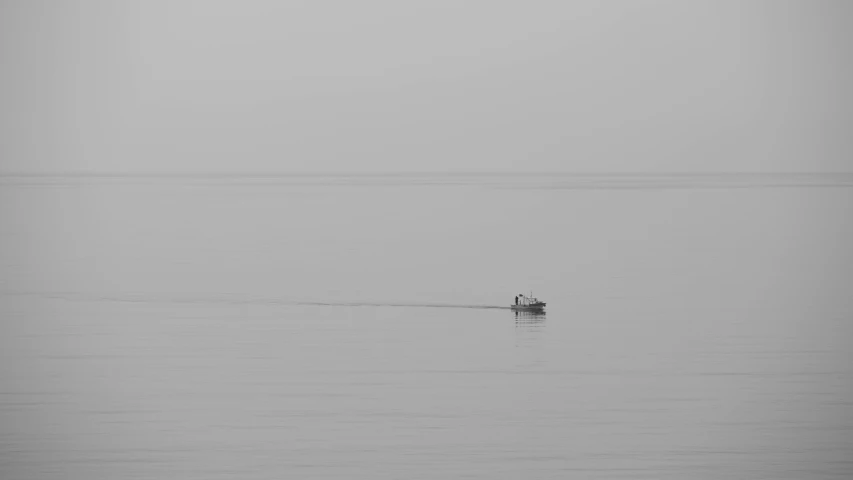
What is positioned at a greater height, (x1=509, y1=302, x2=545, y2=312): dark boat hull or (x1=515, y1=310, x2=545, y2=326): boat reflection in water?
(x1=509, y1=302, x2=545, y2=312): dark boat hull

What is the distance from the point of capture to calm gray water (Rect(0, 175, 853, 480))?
32031 millimetres

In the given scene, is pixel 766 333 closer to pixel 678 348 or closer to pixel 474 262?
pixel 678 348

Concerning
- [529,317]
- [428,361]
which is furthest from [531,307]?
[428,361]

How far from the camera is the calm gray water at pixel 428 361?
3203 cm

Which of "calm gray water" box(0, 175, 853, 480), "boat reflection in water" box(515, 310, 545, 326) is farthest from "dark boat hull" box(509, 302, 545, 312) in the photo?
"calm gray water" box(0, 175, 853, 480)

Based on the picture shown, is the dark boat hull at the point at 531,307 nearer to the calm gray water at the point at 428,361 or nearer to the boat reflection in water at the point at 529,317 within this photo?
the boat reflection in water at the point at 529,317

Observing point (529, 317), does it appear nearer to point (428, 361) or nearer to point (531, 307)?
point (531, 307)

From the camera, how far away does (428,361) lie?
140 ft

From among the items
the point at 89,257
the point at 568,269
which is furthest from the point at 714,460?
the point at 89,257

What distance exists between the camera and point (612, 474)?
3045 cm

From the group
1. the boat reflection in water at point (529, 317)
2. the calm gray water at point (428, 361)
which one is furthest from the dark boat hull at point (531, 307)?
the calm gray water at point (428, 361)

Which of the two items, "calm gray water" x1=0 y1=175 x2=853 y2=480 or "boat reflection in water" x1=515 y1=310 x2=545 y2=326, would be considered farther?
"boat reflection in water" x1=515 y1=310 x2=545 y2=326

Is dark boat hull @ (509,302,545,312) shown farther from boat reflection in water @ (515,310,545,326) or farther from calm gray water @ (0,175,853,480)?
calm gray water @ (0,175,853,480)

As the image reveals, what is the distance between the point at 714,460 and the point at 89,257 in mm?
58870
